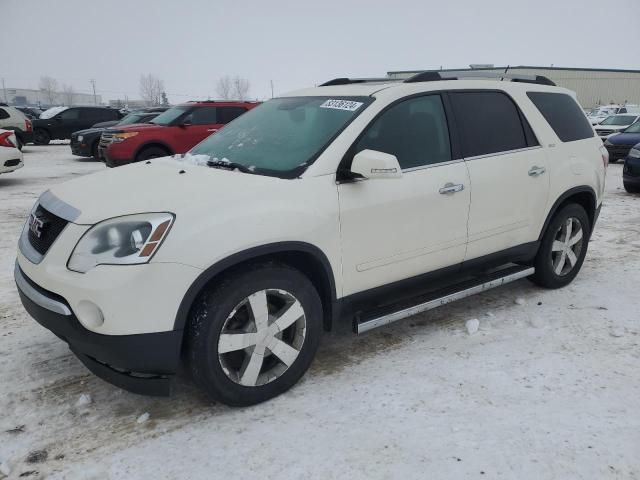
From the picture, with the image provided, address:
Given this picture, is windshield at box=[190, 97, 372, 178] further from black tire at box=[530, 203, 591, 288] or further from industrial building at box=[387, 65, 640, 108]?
industrial building at box=[387, 65, 640, 108]

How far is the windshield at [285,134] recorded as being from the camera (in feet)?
10.6

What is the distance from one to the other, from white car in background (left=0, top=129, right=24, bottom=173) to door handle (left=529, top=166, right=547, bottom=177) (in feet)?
33.4

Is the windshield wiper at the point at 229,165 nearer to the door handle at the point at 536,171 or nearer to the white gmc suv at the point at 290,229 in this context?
the white gmc suv at the point at 290,229

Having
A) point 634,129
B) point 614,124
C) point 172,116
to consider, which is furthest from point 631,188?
point 614,124

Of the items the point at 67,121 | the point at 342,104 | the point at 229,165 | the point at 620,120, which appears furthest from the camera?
the point at 67,121

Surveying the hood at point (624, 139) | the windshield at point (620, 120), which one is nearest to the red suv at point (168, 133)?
the hood at point (624, 139)

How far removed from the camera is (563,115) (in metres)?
4.64

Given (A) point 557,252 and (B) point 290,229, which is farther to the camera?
(A) point 557,252

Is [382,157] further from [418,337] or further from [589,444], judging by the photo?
[589,444]

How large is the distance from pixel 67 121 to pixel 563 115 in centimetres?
2163

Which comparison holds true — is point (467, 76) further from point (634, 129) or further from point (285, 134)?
point (634, 129)

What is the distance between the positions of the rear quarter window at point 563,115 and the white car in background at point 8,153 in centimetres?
1005

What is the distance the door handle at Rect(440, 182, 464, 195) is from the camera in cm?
354

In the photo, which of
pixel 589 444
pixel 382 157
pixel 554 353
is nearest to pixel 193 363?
pixel 382 157
